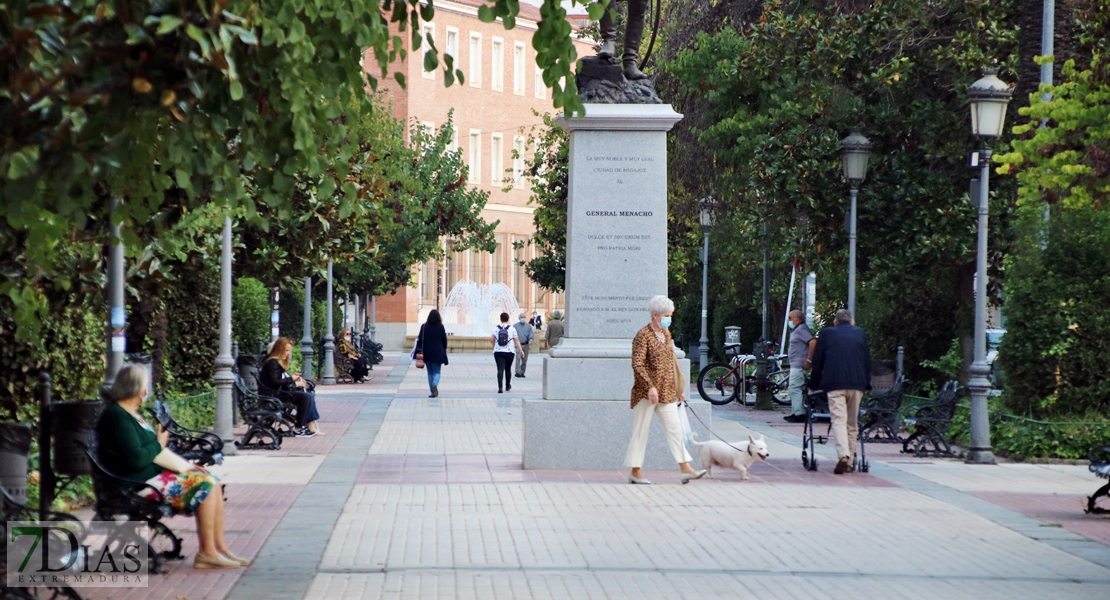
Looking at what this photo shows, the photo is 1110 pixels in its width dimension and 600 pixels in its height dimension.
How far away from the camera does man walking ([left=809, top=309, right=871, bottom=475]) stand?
15.5 m

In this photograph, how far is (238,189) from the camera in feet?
24.5

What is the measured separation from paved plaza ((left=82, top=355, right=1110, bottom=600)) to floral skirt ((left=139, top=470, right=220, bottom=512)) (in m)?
0.39

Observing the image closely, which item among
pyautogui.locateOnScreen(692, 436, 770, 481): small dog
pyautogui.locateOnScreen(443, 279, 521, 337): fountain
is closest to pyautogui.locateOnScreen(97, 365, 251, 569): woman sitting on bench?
pyautogui.locateOnScreen(692, 436, 770, 481): small dog

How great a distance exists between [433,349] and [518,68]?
58.1 meters

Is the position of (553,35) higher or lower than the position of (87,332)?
higher

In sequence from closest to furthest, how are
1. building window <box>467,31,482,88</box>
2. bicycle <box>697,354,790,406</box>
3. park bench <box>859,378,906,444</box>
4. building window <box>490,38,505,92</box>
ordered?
park bench <box>859,378,906,444</box> < bicycle <box>697,354,790,406</box> < building window <box>467,31,482,88</box> < building window <box>490,38,505,92</box>

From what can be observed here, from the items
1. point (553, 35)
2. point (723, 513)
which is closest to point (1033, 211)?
point (723, 513)

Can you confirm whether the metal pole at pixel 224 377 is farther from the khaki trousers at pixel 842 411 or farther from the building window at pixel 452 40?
the building window at pixel 452 40

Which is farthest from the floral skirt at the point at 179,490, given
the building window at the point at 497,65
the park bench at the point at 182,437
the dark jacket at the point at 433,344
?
the building window at the point at 497,65

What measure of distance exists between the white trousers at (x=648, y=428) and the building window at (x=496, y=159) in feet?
234

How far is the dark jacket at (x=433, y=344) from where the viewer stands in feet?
97.5

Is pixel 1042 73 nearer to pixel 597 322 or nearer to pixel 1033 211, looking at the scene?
pixel 1033 211

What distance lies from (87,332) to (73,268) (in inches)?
41.0

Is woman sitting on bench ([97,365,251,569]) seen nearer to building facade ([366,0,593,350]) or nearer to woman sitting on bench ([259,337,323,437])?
woman sitting on bench ([259,337,323,437])
